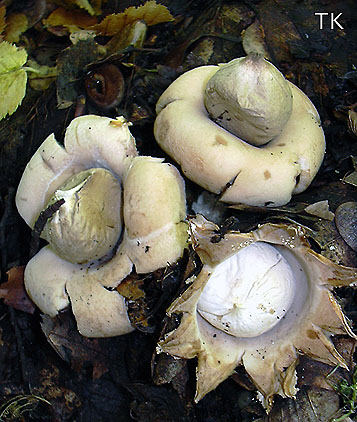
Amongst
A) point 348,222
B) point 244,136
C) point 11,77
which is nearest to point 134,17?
point 11,77

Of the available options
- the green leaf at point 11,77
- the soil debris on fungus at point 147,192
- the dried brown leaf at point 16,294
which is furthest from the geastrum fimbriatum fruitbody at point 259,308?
the green leaf at point 11,77

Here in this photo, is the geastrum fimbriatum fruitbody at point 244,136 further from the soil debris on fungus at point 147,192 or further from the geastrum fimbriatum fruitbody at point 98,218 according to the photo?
the geastrum fimbriatum fruitbody at point 98,218

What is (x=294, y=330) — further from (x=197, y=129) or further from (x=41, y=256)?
(x=41, y=256)

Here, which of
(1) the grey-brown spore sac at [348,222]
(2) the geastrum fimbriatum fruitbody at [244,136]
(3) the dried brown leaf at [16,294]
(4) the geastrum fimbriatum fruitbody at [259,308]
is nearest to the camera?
(4) the geastrum fimbriatum fruitbody at [259,308]

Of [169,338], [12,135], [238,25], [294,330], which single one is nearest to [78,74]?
[12,135]

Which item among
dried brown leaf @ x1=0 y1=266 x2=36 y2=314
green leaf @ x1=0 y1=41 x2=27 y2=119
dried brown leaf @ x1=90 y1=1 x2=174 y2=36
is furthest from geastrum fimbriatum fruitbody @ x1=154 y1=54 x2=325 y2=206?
dried brown leaf @ x1=0 y1=266 x2=36 y2=314

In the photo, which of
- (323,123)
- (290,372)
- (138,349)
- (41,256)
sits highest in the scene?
(323,123)
